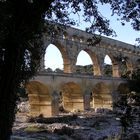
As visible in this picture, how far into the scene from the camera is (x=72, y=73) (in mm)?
38125

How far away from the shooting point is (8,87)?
7133mm

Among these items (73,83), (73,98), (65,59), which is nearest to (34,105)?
(73,83)

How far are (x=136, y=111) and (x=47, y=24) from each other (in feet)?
11.9

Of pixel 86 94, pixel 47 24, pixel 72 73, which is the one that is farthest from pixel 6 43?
pixel 86 94

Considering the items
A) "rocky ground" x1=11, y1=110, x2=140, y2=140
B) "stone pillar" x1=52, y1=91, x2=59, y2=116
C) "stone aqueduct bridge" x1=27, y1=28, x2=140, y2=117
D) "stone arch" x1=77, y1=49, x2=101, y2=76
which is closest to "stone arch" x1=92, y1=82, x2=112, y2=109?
"stone aqueduct bridge" x1=27, y1=28, x2=140, y2=117

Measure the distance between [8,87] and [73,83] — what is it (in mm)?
31731

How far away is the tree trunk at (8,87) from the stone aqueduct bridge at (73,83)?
18.6 metres

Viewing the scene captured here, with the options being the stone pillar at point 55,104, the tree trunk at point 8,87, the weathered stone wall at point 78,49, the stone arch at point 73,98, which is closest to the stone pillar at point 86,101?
the stone arch at point 73,98

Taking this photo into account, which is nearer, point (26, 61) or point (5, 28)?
point (5, 28)

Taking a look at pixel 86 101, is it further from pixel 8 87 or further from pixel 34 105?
pixel 8 87

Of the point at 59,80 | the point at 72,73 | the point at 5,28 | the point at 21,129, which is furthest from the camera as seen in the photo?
the point at 72,73

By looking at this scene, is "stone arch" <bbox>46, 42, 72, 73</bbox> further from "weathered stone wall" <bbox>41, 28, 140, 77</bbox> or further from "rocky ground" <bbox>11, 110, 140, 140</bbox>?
"rocky ground" <bbox>11, 110, 140, 140</bbox>

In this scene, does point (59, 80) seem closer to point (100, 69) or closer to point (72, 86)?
point (72, 86)

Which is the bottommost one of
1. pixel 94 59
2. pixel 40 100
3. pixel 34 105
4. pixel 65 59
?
pixel 34 105
